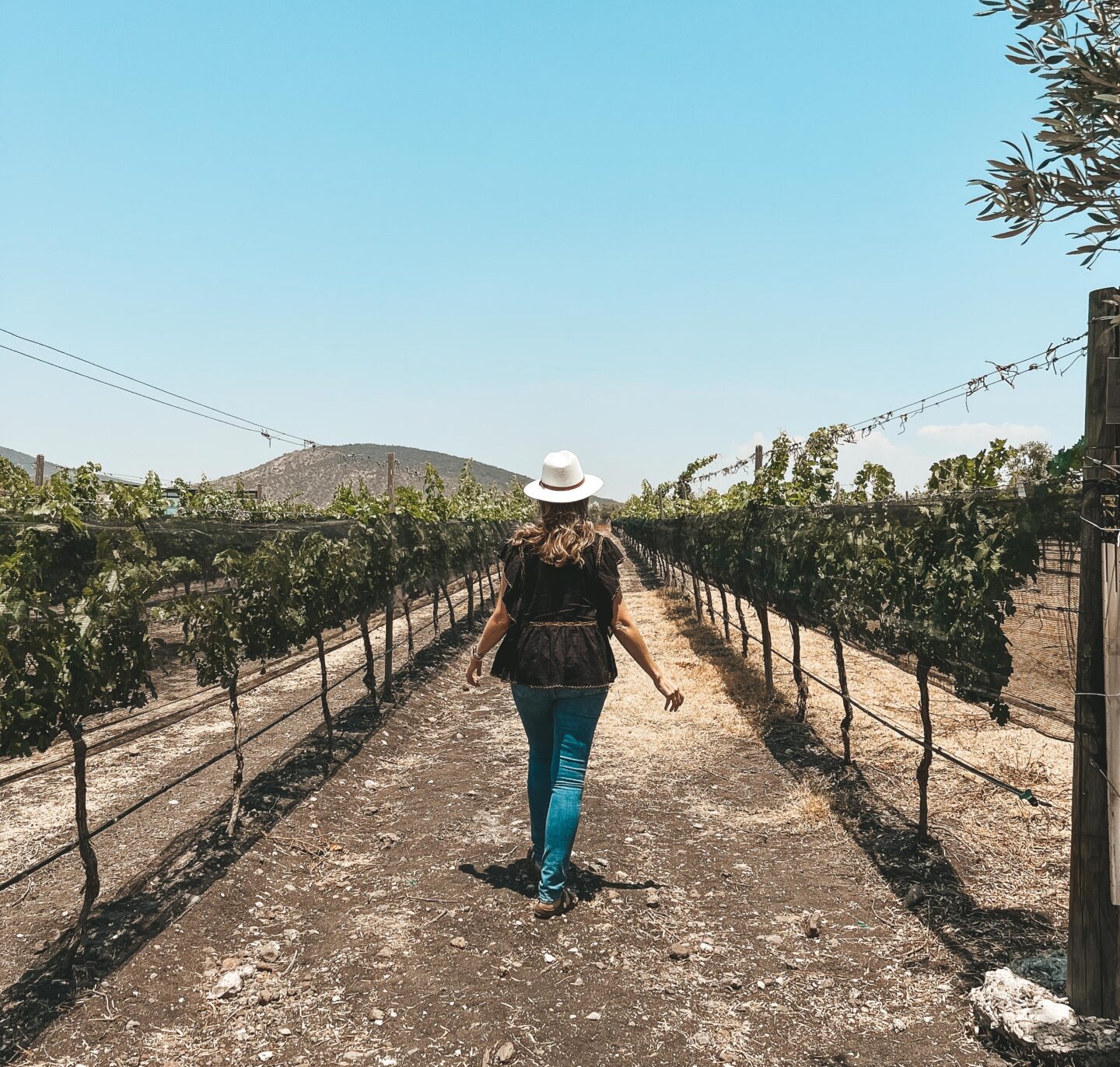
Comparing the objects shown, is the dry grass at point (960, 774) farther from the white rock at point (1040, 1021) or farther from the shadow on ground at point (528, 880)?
the shadow on ground at point (528, 880)

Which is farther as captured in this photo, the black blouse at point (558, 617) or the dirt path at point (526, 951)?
the black blouse at point (558, 617)

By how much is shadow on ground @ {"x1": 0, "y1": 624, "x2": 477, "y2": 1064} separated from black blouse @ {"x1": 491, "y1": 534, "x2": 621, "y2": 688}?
7.37 ft

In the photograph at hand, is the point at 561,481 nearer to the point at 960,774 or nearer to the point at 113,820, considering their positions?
the point at 113,820

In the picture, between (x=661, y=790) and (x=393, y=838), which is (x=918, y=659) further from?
(x=393, y=838)

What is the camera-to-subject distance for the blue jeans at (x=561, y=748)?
4254 mm

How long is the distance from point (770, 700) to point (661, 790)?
346 cm

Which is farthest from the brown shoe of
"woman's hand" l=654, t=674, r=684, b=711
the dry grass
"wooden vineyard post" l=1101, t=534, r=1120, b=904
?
"wooden vineyard post" l=1101, t=534, r=1120, b=904

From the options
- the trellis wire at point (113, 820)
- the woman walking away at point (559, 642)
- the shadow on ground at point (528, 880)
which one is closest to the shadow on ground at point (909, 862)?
the shadow on ground at point (528, 880)

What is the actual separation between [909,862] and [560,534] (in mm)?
3016

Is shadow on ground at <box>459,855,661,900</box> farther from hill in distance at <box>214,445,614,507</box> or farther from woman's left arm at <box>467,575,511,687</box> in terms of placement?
hill in distance at <box>214,445,614,507</box>

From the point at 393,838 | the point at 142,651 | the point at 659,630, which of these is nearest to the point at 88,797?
the point at 393,838

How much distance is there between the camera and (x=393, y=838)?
5.90 metres

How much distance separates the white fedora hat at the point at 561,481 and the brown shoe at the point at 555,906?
2034 mm

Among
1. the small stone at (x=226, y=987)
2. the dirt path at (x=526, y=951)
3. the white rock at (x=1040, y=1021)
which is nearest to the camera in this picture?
the white rock at (x=1040, y=1021)
